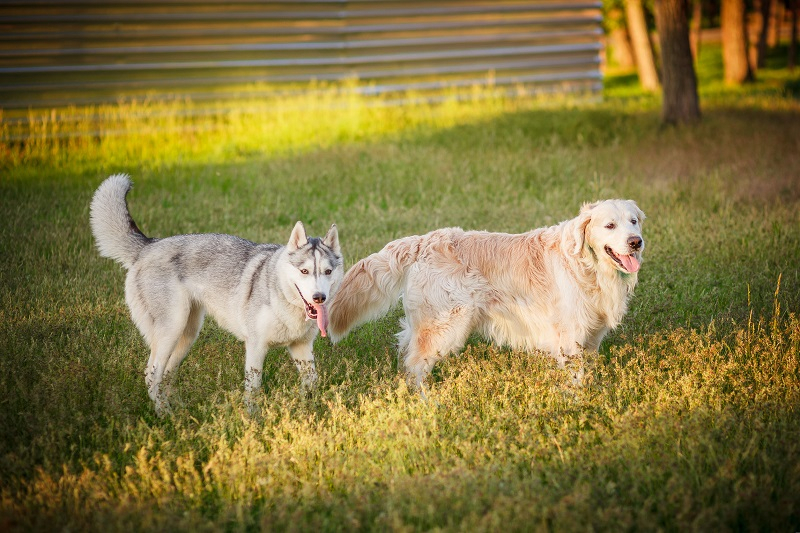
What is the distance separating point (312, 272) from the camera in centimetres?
504

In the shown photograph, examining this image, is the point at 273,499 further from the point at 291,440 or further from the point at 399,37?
the point at 399,37

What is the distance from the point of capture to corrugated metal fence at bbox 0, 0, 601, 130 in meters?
14.9

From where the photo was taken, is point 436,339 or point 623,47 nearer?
point 436,339

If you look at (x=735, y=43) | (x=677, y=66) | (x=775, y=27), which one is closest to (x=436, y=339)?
(x=677, y=66)

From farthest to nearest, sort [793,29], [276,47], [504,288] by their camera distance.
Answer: [793,29]
[276,47]
[504,288]

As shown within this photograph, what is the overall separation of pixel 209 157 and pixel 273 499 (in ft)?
31.7

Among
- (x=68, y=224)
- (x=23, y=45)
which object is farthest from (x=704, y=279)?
(x=23, y=45)

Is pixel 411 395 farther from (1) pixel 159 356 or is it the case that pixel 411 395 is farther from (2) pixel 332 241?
(1) pixel 159 356

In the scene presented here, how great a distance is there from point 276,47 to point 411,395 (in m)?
12.7

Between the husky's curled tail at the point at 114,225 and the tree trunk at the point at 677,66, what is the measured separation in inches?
464

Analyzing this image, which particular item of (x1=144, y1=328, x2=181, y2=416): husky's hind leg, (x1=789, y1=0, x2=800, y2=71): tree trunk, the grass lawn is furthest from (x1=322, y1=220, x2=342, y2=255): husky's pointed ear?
(x1=789, y1=0, x2=800, y2=71): tree trunk

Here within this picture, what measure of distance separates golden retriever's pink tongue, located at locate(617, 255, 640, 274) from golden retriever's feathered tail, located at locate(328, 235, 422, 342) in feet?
4.88

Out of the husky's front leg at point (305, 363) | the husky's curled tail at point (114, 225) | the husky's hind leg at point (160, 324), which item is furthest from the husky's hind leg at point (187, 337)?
the husky's front leg at point (305, 363)

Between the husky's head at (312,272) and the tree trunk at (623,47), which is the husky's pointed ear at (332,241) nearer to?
the husky's head at (312,272)
